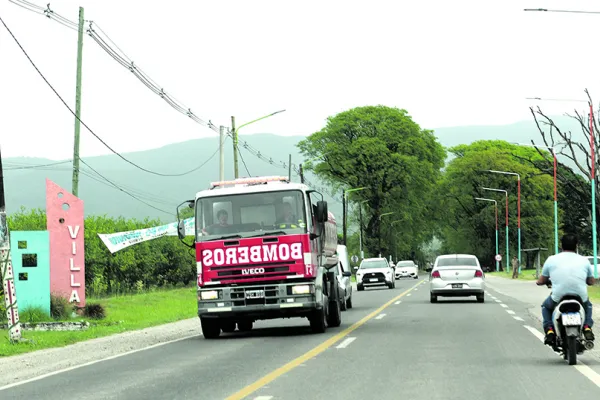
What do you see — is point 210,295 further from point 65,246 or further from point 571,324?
point 65,246

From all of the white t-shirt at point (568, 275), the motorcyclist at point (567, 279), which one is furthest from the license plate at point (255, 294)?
the white t-shirt at point (568, 275)

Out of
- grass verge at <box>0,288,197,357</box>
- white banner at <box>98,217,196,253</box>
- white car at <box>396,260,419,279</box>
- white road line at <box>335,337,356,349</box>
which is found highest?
white banner at <box>98,217,196,253</box>

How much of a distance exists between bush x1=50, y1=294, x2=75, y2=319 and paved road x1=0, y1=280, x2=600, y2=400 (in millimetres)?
8068

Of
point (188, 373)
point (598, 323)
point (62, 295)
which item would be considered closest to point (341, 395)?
point (188, 373)

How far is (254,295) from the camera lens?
18.8m

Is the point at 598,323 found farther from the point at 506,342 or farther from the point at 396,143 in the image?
the point at 396,143

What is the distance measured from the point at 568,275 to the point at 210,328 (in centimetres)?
872

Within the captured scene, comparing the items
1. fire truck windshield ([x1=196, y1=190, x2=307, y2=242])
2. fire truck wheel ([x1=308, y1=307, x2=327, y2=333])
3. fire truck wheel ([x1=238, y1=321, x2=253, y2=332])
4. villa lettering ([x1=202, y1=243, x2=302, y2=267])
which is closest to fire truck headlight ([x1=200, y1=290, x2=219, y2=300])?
villa lettering ([x1=202, y1=243, x2=302, y2=267])

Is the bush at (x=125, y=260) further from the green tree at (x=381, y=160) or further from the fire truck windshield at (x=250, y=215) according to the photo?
the green tree at (x=381, y=160)

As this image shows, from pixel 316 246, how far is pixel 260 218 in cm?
133

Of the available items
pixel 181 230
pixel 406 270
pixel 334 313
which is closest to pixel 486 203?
pixel 406 270

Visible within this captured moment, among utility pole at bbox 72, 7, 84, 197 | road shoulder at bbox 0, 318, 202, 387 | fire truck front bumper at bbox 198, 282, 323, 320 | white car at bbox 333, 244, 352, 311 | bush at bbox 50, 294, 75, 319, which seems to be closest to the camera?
road shoulder at bbox 0, 318, 202, 387

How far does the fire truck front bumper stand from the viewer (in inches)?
736

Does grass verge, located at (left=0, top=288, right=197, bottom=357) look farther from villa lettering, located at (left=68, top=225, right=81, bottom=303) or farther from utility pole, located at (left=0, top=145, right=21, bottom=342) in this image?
villa lettering, located at (left=68, top=225, right=81, bottom=303)
